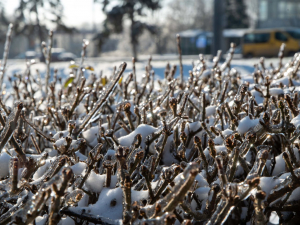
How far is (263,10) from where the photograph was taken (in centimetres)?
3934

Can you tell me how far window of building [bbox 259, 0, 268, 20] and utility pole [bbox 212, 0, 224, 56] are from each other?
93.5 feet

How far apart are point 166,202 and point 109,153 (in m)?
0.45

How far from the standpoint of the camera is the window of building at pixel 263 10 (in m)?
39.2

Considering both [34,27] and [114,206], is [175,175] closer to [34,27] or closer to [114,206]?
[114,206]

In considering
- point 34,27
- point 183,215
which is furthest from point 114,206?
point 34,27

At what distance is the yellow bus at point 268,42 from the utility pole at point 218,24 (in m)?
11.4

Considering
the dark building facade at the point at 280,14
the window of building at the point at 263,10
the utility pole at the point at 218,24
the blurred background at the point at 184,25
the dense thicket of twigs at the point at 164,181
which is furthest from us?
the window of building at the point at 263,10

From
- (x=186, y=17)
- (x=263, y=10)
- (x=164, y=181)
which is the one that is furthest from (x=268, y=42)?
(x=186, y=17)

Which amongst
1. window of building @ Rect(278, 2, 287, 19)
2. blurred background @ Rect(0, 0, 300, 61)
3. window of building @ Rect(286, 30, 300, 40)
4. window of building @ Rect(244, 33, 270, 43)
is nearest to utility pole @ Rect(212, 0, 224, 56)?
blurred background @ Rect(0, 0, 300, 61)

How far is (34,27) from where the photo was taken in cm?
2347

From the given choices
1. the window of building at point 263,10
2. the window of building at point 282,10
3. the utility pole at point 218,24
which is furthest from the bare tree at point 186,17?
the utility pole at point 218,24

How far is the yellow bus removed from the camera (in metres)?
23.4

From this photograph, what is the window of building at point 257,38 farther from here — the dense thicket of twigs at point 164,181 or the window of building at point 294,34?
the dense thicket of twigs at point 164,181

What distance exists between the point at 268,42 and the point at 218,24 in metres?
12.0
